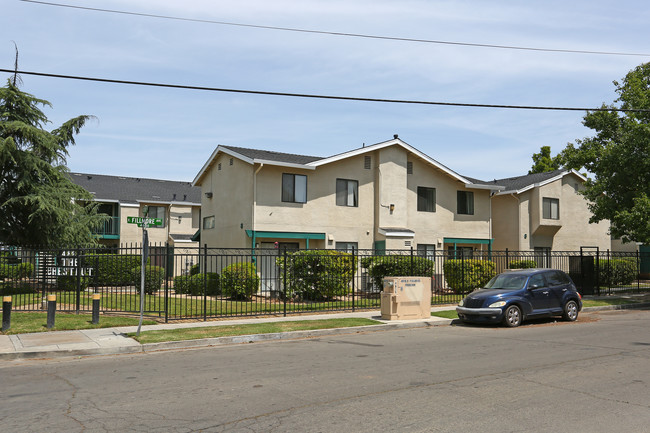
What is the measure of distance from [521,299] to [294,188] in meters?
13.0

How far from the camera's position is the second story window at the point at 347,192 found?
27.3m

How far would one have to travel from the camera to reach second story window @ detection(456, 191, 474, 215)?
3123cm

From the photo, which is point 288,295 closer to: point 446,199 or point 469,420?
point 446,199

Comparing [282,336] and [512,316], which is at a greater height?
[512,316]

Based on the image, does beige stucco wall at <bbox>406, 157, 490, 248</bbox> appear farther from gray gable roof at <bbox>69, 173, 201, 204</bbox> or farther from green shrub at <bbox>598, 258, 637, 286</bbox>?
gray gable roof at <bbox>69, 173, 201, 204</bbox>

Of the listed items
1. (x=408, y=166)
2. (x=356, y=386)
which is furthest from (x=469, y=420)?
(x=408, y=166)

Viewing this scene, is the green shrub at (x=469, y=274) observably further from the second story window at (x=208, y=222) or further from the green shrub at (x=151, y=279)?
the second story window at (x=208, y=222)

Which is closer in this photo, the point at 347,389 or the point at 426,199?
the point at 347,389

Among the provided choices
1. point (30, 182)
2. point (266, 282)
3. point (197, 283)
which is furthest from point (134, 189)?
point (266, 282)

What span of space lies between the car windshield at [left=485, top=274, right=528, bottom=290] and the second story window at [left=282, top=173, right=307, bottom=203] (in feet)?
37.4

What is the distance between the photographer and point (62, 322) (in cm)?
1480

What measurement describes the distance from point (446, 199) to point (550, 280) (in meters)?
14.2

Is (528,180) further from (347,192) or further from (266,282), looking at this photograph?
(266,282)

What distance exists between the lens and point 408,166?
29.5 meters
